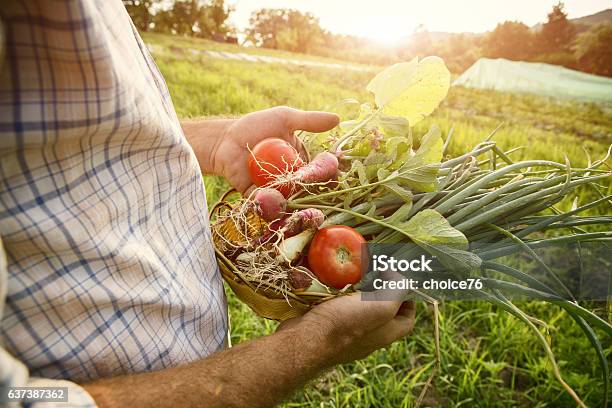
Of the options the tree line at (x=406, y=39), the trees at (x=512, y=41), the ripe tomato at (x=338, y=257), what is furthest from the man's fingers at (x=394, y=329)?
the trees at (x=512, y=41)

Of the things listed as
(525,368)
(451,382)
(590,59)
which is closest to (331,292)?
(451,382)

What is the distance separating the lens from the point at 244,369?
33.0 inches

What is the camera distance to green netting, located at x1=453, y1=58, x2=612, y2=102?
5402 mm

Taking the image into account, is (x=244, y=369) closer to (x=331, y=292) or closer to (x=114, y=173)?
(x=331, y=292)

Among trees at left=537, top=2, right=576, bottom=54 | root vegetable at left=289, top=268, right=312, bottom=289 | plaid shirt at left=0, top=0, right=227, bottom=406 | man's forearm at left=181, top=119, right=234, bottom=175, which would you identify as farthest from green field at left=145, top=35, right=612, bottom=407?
trees at left=537, top=2, right=576, bottom=54

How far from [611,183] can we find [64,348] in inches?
141

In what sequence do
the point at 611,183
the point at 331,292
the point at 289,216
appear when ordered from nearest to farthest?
1. the point at 331,292
2. the point at 289,216
3. the point at 611,183

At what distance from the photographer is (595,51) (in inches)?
219

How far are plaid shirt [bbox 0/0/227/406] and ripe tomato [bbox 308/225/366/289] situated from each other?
1.04 ft

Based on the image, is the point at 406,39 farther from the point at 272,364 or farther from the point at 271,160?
the point at 272,364

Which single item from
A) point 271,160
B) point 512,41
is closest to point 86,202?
point 271,160

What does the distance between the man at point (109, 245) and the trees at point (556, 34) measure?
5.69 metres

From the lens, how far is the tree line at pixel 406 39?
564cm

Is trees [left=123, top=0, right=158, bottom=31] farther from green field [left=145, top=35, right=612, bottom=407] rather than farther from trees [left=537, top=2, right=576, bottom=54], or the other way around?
green field [left=145, top=35, right=612, bottom=407]
